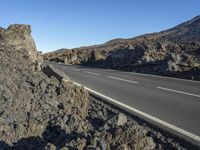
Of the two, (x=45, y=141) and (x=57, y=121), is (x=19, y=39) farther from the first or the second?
(x=45, y=141)

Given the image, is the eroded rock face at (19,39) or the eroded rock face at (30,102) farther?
the eroded rock face at (19,39)

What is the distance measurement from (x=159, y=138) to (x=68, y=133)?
1.59 m

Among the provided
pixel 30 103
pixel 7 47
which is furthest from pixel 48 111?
pixel 7 47

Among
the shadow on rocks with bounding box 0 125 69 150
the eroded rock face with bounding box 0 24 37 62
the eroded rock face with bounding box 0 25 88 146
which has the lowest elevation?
the shadow on rocks with bounding box 0 125 69 150

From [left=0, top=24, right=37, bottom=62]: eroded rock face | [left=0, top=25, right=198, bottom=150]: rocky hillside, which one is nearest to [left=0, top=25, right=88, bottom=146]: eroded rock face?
[left=0, top=25, right=198, bottom=150]: rocky hillside

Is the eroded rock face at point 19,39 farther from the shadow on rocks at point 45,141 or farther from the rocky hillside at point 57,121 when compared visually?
the shadow on rocks at point 45,141

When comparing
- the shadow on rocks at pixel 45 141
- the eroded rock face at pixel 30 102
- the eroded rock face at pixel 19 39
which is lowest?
the shadow on rocks at pixel 45 141

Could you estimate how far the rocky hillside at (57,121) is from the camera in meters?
5.72

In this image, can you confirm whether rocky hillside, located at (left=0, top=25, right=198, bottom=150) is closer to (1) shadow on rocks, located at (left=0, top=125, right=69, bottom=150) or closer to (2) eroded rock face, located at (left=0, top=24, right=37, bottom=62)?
Result: (1) shadow on rocks, located at (left=0, top=125, right=69, bottom=150)

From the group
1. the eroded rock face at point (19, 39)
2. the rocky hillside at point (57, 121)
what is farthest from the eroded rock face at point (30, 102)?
the eroded rock face at point (19, 39)

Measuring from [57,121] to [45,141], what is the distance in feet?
2.54

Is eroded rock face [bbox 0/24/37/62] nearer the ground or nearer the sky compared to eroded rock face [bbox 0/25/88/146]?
nearer the sky

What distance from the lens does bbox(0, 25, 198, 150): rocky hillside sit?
5.72 metres

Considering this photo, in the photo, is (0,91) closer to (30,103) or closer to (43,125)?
(30,103)
